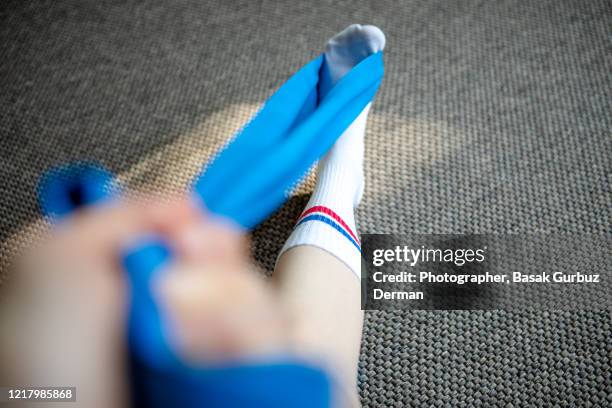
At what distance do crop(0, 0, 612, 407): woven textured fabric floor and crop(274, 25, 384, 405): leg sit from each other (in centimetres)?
10

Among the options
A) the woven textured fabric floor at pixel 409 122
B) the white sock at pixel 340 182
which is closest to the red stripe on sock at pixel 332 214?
the white sock at pixel 340 182

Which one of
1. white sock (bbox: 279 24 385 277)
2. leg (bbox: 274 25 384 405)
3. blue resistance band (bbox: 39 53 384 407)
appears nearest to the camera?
blue resistance band (bbox: 39 53 384 407)

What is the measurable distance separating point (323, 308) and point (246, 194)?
0.53ft

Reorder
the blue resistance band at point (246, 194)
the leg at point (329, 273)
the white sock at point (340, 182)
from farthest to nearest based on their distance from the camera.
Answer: the white sock at point (340, 182), the leg at point (329, 273), the blue resistance band at point (246, 194)

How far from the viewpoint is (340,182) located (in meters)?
0.76

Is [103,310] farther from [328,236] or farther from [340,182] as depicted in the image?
[340,182]

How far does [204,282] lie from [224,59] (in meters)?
0.67

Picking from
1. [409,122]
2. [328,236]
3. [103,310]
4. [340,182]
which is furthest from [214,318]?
[409,122]

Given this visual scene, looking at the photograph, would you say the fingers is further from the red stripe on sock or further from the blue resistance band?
the red stripe on sock

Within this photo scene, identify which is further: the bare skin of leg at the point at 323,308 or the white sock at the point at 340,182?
the white sock at the point at 340,182

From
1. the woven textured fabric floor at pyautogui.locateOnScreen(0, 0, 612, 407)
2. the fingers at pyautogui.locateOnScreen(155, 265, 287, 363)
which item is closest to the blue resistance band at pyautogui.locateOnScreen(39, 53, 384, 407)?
the fingers at pyautogui.locateOnScreen(155, 265, 287, 363)

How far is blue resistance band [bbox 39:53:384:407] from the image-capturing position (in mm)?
443

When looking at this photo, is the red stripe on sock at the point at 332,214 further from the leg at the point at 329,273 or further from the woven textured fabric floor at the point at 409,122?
the woven textured fabric floor at the point at 409,122

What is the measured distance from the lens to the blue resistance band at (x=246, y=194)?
1.45 feet
